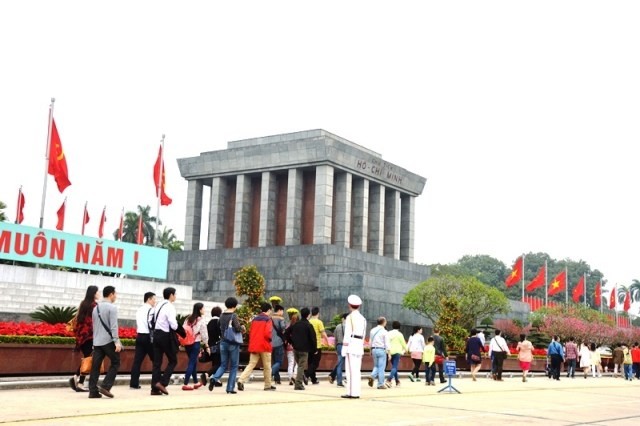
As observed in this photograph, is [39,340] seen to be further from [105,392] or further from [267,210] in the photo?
[267,210]

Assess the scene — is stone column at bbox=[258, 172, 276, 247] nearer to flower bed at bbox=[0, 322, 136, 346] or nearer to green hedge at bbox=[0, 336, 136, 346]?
flower bed at bbox=[0, 322, 136, 346]

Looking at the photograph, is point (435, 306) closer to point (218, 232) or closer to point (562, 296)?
point (218, 232)

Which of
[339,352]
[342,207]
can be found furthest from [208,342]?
[342,207]

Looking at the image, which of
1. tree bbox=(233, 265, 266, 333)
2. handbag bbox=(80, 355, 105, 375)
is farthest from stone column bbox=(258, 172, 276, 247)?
handbag bbox=(80, 355, 105, 375)

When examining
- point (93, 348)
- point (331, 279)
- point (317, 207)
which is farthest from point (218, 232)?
point (93, 348)

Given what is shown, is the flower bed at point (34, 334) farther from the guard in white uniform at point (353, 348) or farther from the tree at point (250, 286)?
the tree at point (250, 286)

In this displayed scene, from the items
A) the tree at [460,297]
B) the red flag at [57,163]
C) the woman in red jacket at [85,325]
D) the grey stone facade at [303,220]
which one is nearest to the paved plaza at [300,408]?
the woman in red jacket at [85,325]

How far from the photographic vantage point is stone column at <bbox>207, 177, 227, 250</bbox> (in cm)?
5288

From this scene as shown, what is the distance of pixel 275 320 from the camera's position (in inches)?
643

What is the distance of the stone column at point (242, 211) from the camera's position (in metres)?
51.2

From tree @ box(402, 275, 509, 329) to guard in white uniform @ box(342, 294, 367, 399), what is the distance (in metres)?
25.0

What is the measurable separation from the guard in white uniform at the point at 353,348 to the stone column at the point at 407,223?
4309cm

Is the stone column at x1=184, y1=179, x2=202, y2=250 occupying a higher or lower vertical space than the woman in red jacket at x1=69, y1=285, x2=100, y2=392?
higher

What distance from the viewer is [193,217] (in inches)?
2137
